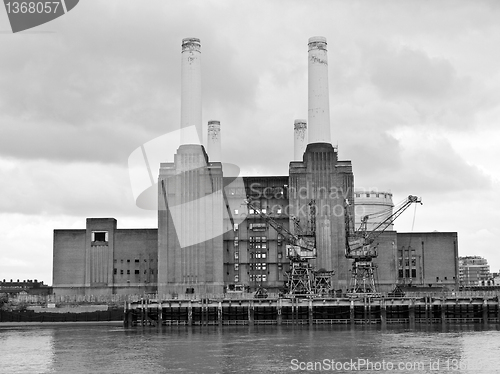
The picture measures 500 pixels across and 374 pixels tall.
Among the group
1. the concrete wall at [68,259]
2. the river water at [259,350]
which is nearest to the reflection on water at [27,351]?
the river water at [259,350]

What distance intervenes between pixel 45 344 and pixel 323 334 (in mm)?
27394

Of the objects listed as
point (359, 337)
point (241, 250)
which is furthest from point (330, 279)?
point (359, 337)

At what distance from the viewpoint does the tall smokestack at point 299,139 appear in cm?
13912

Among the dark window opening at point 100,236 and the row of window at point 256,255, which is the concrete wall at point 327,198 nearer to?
the row of window at point 256,255

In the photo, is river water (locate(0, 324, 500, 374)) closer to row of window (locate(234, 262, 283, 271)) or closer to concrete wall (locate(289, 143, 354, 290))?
concrete wall (locate(289, 143, 354, 290))

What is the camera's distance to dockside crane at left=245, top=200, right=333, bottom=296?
114m

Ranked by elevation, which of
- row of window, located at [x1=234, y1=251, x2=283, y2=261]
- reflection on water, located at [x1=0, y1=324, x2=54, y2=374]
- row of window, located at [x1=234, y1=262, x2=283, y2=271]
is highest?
row of window, located at [x1=234, y1=251, x2=283, y2=261]

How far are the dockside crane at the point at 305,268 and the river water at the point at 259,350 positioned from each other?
1821 centimetres

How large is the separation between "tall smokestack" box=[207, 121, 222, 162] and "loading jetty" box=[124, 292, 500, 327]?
121 ft

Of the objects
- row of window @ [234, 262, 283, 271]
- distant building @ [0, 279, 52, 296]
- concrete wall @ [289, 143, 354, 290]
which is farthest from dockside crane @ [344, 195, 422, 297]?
distant building @ [0, 279, 52, 296]

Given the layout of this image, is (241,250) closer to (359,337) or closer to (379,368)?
(359,337)

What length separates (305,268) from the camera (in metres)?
115

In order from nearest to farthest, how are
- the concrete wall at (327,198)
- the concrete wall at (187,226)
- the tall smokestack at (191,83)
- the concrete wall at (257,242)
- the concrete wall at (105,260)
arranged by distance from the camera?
1. the tall smokestack at (191,83)
2. the concrete wall at (327,198)
3. the concrete wall at (187,226)
4. the concrete wall at (257,242)
5. the concrete wall at (105,260)

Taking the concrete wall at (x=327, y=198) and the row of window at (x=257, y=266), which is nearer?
the concrete wall at (x=327, y=198)
